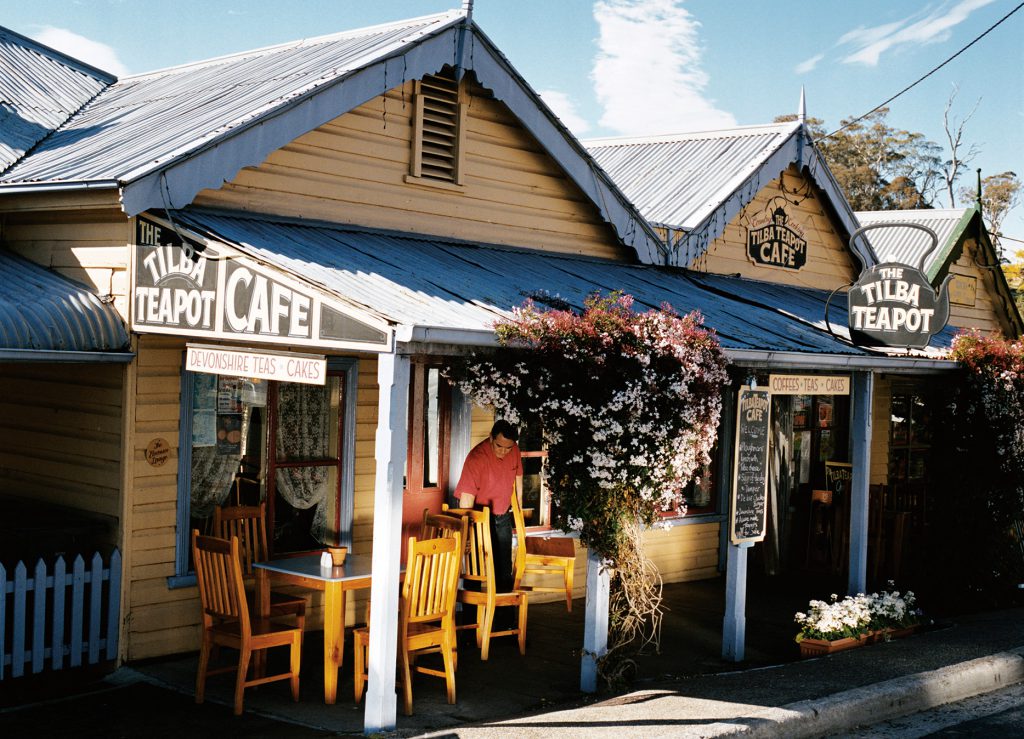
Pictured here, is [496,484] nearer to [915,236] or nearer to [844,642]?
[844,642]

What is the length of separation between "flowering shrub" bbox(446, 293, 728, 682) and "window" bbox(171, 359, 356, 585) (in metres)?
2.00

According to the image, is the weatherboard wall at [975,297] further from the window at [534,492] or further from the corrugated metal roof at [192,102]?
the corrugated metal roof at [192,102]

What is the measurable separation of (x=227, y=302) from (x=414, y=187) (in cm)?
292

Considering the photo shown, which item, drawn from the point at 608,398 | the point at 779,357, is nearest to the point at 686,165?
the point at 779,357

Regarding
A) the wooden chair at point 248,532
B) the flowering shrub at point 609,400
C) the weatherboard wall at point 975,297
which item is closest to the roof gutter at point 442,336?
the flowering shrub at point 609,400

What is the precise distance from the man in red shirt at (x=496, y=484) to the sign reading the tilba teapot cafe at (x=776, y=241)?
5550 millimetres

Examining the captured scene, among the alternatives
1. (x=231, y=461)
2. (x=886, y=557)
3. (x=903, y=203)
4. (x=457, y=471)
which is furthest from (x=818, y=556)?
(x=903, y=203)

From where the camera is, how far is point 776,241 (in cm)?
1376

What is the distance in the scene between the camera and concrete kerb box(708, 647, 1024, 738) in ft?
23.4

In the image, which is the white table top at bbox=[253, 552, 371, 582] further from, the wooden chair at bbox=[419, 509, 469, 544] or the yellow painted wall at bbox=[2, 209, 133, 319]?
the yellow painted wall at bbox=[2, 209, 133, 319]

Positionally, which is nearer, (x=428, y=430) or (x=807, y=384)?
(x=807, y=384)

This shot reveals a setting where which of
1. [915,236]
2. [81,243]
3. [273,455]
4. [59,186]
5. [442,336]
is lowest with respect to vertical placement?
→ [273,455]

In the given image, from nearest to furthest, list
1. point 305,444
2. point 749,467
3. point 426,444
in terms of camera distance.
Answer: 1. point 305,444
2. point 749,467
3. point 426,444

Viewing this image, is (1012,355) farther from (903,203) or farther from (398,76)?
(903,203)
